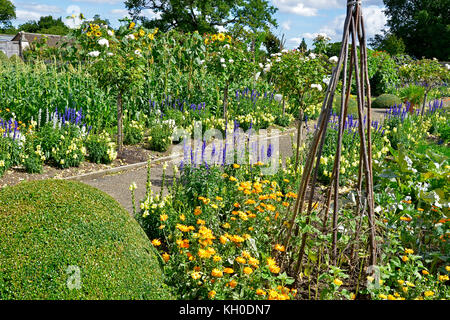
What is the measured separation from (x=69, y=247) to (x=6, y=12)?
6376 cm

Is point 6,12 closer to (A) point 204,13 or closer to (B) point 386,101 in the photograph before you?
(A) point 204,13

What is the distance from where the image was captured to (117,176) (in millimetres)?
5848

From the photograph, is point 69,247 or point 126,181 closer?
point 69,247

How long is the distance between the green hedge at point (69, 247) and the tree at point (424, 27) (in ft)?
117

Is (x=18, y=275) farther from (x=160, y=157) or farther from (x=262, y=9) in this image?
(x=262, y=9)

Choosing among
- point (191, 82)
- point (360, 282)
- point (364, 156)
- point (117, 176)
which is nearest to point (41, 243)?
point (364, 156)

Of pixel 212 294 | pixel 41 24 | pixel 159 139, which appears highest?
pixel 41 24

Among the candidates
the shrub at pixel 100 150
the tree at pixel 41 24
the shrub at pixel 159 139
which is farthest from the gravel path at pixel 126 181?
the tree at pixel 41 24

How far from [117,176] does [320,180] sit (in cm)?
280

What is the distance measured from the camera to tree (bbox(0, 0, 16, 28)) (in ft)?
179

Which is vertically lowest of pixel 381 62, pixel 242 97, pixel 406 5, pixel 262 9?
pixel 242 97

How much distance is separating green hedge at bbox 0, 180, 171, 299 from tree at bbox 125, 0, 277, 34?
29293mm

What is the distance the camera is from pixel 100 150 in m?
6.04

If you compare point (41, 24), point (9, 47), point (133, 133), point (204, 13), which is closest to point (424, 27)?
point (204, 13)
